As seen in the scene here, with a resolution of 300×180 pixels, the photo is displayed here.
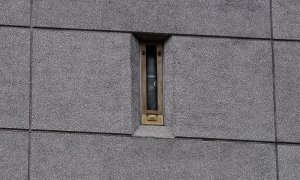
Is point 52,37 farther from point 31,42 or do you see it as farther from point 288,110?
point 288,110

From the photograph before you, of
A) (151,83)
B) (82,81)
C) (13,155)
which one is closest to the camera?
(13,155)

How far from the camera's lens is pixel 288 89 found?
15.1 meters

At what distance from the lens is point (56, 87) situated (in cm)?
1462

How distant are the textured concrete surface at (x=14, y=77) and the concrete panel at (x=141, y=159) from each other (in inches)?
13.9

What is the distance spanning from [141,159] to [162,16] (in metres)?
1.90

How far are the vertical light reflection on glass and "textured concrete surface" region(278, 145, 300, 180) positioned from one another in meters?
1.72

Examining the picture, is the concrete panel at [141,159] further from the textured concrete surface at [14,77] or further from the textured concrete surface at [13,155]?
the textured concrete surface at [14,77]

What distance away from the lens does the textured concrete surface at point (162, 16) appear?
14883mm

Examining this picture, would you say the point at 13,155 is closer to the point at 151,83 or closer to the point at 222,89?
the point at 151,83

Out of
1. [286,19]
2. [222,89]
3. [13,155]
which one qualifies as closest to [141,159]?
[222,89]

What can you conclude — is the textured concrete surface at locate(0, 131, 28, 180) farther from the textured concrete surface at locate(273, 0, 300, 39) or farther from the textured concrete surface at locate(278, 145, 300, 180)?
the textured concrete surface at locate(273, 0, 300, 39)

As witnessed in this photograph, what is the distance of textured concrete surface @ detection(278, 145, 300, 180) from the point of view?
14.8m

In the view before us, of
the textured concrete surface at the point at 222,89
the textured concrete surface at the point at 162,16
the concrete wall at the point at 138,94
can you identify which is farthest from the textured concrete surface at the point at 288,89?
the textured concrete surface at the point at 162,16

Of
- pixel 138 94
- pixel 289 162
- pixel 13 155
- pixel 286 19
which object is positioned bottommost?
pixel 289 162
